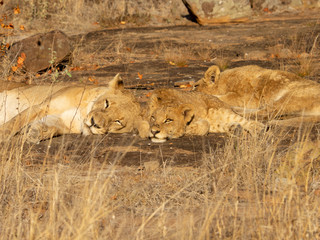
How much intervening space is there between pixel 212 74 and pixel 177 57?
3.88 meters

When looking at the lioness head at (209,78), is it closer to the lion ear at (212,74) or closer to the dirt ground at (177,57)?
the lion ear at (212,74)

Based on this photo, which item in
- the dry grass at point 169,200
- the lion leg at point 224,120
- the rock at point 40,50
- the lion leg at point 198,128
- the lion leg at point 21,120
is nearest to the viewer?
the dry grass at point 169,200

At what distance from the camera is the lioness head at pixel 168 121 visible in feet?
18.6

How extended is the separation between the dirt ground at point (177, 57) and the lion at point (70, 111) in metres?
0.13

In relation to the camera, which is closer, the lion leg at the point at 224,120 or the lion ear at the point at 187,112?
the lion ear at the point at 187,112

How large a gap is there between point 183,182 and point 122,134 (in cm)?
189

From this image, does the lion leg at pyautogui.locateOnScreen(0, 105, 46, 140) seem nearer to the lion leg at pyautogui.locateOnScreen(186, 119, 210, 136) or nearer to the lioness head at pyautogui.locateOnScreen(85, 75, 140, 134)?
the lioness head at pyautogui.locateOnScreen(85, 75, 140, 134)

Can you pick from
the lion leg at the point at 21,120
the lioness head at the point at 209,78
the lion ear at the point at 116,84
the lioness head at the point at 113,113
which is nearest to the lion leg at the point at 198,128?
the lioness head at the point at 113,113

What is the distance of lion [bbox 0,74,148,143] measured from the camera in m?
→ 5.80

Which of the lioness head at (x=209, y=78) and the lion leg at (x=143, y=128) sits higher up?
the lioness head at (x=209, y=78)

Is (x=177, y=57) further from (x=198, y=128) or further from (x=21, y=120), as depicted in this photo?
(x=21, y=120)

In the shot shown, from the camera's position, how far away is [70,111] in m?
6.15

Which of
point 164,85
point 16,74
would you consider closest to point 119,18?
point 16,74

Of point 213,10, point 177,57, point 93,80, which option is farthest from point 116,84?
point 213,10
